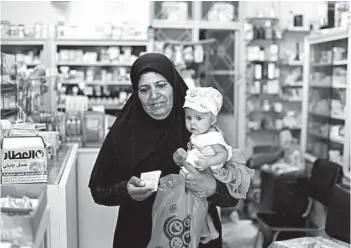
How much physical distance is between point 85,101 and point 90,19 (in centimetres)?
281

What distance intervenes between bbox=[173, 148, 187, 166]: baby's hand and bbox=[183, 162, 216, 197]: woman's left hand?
0.13 ft

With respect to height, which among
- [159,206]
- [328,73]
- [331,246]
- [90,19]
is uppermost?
[90,19]

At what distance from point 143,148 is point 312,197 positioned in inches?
98.9

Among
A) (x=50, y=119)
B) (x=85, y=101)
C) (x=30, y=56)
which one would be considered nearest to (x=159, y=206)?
(x=50, y=119)

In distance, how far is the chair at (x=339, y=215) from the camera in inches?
121

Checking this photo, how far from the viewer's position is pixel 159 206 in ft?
6.33

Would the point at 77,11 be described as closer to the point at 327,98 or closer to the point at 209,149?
the point at 327,98

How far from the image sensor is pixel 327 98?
4973 mm

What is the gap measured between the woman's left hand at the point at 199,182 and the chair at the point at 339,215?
1568 mm

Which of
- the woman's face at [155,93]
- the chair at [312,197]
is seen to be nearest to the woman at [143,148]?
the woman's face at [155,93]

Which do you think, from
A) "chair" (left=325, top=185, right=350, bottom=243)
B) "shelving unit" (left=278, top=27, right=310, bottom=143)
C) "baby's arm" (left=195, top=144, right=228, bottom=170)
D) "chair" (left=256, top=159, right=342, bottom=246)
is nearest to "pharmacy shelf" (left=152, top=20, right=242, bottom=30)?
"shelving unit" (left=278, top=27, right=310, bottom=143)

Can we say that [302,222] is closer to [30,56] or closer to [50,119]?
[50,119]

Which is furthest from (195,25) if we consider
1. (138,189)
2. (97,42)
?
(138,189)

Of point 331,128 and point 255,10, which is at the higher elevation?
point 255,10
